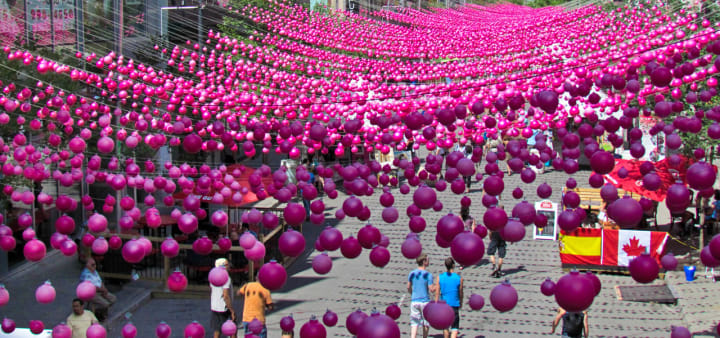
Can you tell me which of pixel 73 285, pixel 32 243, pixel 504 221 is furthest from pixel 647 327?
pixel 73 285

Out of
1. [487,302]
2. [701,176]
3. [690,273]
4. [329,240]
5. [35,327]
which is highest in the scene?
[701,176]

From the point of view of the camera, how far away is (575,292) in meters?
5.72

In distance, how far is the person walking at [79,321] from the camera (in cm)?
867

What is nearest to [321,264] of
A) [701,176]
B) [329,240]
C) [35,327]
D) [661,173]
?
[329,240]

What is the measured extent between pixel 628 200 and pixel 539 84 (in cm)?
679

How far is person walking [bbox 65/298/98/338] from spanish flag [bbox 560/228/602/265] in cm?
907

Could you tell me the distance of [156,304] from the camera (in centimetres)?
1250

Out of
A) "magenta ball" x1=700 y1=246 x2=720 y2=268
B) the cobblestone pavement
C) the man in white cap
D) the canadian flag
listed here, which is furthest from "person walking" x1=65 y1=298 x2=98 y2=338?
the canadian flag

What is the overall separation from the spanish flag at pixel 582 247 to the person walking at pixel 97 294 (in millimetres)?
8421

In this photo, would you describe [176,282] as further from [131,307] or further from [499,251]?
[499,251]

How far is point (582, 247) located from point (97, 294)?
8.87 meters

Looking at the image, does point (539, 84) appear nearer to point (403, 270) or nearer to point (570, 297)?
point (403, 270)

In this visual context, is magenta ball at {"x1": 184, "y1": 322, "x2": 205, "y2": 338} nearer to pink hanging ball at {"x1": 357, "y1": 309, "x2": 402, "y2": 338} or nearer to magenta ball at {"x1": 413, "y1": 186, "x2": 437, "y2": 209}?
pink hanging ball at {"x1": 357, "y1": 309, "x2": 402, "y2": 338}

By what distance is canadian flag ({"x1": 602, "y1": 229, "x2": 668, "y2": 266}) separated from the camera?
14.0m
